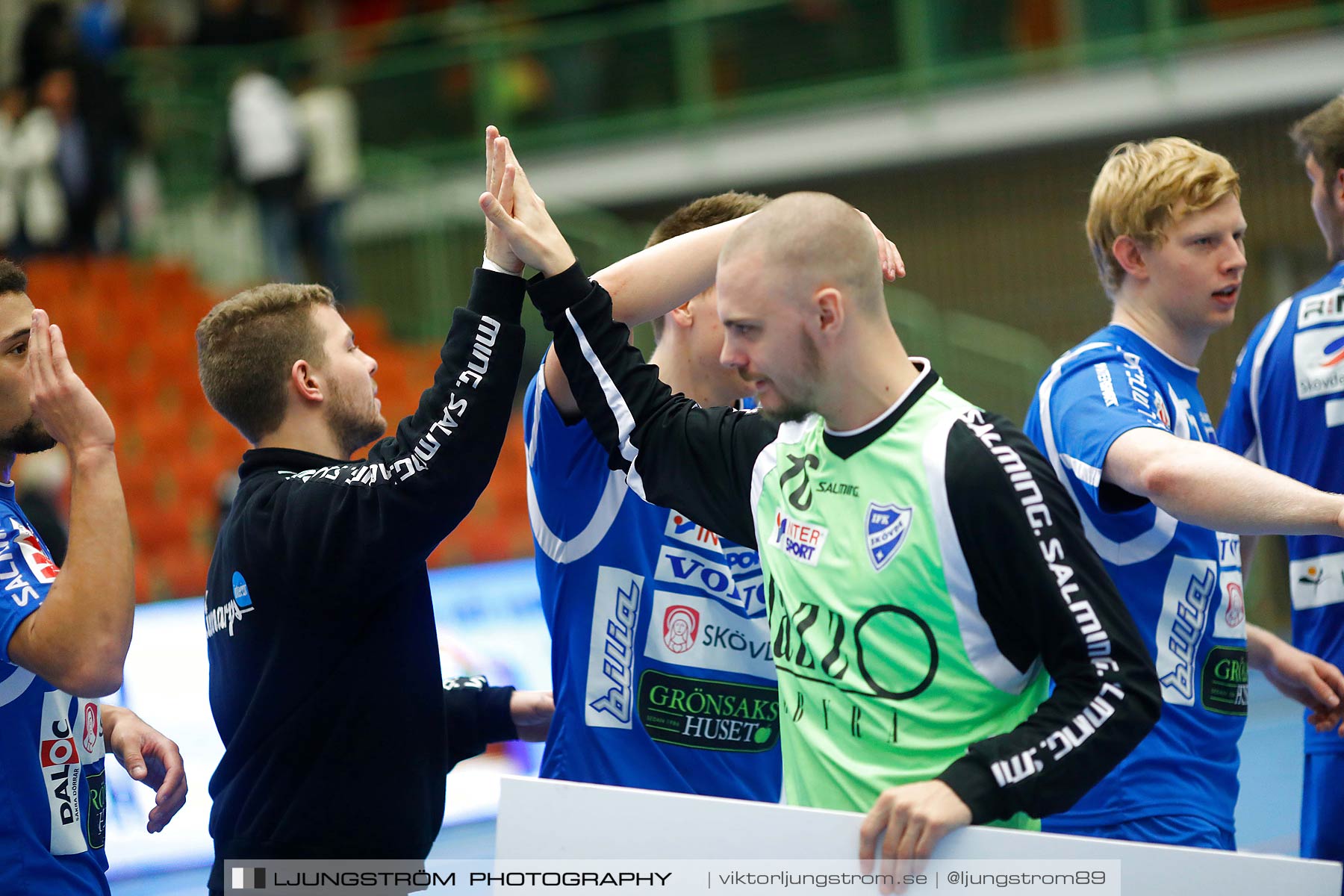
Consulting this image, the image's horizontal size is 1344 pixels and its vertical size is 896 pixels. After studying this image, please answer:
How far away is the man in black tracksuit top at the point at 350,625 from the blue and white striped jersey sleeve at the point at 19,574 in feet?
1.09

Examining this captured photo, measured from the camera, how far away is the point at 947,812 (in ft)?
6.70

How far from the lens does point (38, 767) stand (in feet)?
8.95

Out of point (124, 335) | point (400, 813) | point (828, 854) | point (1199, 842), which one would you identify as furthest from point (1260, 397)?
point (124, 335)

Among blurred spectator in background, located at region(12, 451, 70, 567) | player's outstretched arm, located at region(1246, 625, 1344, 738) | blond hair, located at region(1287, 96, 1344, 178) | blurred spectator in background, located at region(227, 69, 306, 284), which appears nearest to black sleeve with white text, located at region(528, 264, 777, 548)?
player's outstretched arm, located at region(1246, 625, 1344, 738)

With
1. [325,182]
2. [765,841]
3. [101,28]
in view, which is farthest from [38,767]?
[101,28]

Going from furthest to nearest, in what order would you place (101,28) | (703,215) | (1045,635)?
(101,28) → (703,215) → (1045,635)

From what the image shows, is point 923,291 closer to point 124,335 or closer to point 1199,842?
point 124,335

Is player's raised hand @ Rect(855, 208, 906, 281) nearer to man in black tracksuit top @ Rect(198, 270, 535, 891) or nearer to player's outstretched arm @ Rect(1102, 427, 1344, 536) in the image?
player's outstretched arm @ Rect(1102, 427, 1344, 536)

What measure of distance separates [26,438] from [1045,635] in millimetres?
2030

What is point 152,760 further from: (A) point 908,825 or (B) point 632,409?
(A) point 908,825

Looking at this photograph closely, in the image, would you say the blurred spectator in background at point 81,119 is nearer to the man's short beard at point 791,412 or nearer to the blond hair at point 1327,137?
the blond hair at point 1327,137

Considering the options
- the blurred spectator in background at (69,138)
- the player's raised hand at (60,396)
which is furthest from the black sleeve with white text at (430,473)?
the blurred spectator in background at (69,138)

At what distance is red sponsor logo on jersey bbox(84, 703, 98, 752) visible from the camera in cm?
288

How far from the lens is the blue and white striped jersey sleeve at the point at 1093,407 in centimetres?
280
